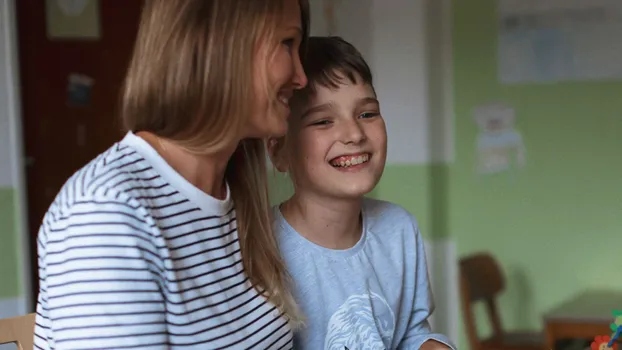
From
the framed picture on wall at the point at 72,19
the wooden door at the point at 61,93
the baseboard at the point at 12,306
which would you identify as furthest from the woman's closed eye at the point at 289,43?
the framed picture on wall at the point at 72,19

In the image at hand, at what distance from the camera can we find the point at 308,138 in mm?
1096

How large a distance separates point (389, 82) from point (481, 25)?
448mm

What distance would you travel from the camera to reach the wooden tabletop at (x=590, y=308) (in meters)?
2.22

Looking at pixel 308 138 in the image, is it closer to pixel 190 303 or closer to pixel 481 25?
pixel 190 303

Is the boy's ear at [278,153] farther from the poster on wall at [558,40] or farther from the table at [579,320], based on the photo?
the poster on wall at [558,40]

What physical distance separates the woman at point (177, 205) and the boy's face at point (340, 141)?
0.43 feet

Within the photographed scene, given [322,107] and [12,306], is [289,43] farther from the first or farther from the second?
[12,306]

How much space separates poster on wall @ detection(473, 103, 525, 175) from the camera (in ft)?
9.55

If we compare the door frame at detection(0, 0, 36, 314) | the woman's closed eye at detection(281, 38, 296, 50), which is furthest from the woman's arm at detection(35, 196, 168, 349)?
the door frame at detection(0, 0, 36, 314)

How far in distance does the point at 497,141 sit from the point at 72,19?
1873 mm

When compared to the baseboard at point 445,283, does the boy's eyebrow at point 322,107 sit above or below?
above

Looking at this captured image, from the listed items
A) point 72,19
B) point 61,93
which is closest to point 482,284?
point 61,93

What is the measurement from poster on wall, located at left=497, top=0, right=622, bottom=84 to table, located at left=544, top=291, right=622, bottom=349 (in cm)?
92

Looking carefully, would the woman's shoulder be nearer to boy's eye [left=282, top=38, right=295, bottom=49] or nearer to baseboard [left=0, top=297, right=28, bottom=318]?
boy's eye [left=282, top=38, right=295, bottom=49]
